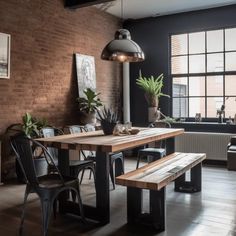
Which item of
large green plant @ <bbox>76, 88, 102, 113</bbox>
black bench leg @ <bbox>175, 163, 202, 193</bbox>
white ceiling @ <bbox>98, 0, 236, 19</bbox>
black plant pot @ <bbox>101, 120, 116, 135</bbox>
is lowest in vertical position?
black bench leg @ <bbox>175, 163, 202, 193</bbox>

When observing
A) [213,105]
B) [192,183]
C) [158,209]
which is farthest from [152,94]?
[158,209]

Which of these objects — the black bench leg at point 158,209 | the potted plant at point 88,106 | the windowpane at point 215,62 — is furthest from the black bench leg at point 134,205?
the windowpane at point 215,62

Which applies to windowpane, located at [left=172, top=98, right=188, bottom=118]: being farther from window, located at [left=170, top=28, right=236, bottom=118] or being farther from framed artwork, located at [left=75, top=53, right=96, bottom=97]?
framed artwork, located at [left=75, top=53, right=96, bottom=97]

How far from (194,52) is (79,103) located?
9.13ft

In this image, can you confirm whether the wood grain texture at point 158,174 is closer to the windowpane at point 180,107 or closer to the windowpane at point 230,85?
the windowpane at point 230,85

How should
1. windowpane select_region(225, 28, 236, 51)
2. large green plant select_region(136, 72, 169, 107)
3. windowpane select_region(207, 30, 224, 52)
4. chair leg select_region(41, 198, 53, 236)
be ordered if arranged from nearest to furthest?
chair leg select_region(41, 198, 53, 236)
windowpane select_region(225, 28, 236, 51)
windowpane select_region(207, 30, 224, 52)
large green plant select_region(136, 72, 169, 107)

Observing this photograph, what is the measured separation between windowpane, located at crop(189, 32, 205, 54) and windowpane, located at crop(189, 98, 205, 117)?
1044mm

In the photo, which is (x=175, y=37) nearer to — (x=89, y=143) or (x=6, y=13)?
(x=6, y=13)

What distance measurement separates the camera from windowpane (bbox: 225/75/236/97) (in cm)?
651

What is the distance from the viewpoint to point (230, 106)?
259 inches

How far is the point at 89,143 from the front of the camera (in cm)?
302

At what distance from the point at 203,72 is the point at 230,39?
842 millimetres

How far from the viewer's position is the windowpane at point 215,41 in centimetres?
660

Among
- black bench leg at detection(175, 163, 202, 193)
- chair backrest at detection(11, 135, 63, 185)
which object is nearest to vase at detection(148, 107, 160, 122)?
black bench leg at detection(175, 163, 202, 193)
